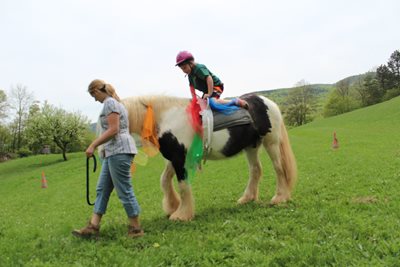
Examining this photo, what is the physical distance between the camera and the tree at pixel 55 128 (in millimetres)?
38094

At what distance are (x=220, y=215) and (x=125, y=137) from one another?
2.09 m

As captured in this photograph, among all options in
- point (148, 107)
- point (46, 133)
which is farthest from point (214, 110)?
point (46, 133)

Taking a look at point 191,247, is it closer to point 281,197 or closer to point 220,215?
point 220,215

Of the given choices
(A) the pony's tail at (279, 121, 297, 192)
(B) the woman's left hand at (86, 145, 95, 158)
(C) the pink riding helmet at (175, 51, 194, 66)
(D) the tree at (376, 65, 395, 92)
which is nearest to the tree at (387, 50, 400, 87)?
(D) the tree at (376, 65, 395, 92)

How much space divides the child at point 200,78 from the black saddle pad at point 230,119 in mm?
199

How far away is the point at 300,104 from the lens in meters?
70.9

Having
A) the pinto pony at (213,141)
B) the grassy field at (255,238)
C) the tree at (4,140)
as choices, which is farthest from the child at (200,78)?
the tree at (4,140)

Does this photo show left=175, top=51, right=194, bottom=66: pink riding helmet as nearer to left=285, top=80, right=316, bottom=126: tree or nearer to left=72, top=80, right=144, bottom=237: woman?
left=72, top=80, right=144, bottom=237: woman

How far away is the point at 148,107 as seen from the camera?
557 centimetres

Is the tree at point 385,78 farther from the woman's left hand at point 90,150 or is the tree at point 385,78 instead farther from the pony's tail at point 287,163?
the woman's left hand at point 90,150

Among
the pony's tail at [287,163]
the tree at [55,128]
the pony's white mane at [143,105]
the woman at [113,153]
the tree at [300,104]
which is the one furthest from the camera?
the tree at [300,104]

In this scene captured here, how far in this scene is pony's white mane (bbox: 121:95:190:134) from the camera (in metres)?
5.45

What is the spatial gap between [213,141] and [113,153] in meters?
1.79

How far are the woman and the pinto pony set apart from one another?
700 millimetres
